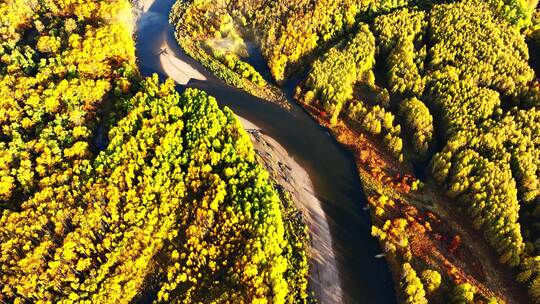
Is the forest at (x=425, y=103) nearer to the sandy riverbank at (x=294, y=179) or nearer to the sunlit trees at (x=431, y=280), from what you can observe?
the sunlit trees at (x=431, y=280)

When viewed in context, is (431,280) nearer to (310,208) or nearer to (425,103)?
(310,208)

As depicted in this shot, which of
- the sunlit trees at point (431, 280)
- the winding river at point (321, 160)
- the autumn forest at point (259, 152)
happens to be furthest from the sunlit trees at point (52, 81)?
the sunlit trees at point (431, 280)

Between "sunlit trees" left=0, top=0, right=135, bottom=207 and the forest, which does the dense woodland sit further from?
the forest

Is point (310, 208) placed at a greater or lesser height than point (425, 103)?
lesser

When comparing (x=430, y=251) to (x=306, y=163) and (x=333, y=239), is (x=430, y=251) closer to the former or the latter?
(x=333, y=239)

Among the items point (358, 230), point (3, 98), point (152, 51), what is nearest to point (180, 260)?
point (358, 230)

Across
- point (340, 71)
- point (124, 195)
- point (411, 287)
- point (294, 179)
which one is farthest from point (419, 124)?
point (124, 195)
